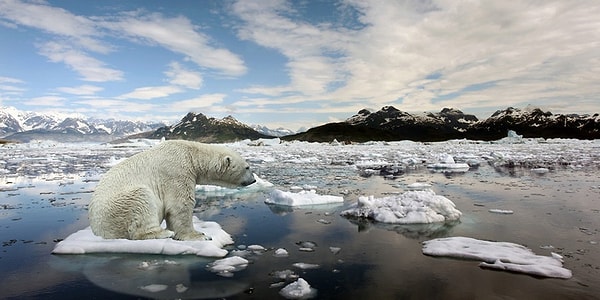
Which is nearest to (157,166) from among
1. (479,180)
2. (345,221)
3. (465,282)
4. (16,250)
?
(16,250)

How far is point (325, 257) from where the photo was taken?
5125mm

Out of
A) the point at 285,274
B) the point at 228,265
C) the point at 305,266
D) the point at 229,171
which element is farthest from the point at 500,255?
the point at 229,171

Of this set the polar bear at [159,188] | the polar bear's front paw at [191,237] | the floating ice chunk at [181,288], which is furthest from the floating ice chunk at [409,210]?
the floating ice chunk at [181,288]

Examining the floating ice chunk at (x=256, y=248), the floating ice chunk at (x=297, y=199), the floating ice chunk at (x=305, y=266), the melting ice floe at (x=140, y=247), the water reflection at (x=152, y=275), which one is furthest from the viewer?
the floating ice chunk at (x=297, y=199)

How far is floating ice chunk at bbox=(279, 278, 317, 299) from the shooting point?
382 cm

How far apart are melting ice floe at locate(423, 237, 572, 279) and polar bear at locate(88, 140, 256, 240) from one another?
11.1 feet

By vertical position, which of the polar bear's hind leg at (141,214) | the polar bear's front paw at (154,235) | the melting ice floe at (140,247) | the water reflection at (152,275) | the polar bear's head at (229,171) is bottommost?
the water reflection at (152,275)

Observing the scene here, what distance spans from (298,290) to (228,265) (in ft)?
3.99

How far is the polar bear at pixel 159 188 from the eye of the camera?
5312 millimetres

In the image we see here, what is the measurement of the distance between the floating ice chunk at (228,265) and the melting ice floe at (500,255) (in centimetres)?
255

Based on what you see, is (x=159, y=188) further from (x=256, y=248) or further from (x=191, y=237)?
(x=256, y=248)

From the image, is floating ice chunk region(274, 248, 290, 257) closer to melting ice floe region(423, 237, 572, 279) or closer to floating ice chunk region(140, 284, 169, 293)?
floating ice chunk region(140, 284, 169, 293)

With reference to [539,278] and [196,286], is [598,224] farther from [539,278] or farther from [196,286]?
[196,286]

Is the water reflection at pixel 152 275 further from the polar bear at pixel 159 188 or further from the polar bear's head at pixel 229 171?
the polar bear's head at pixel 229 171
